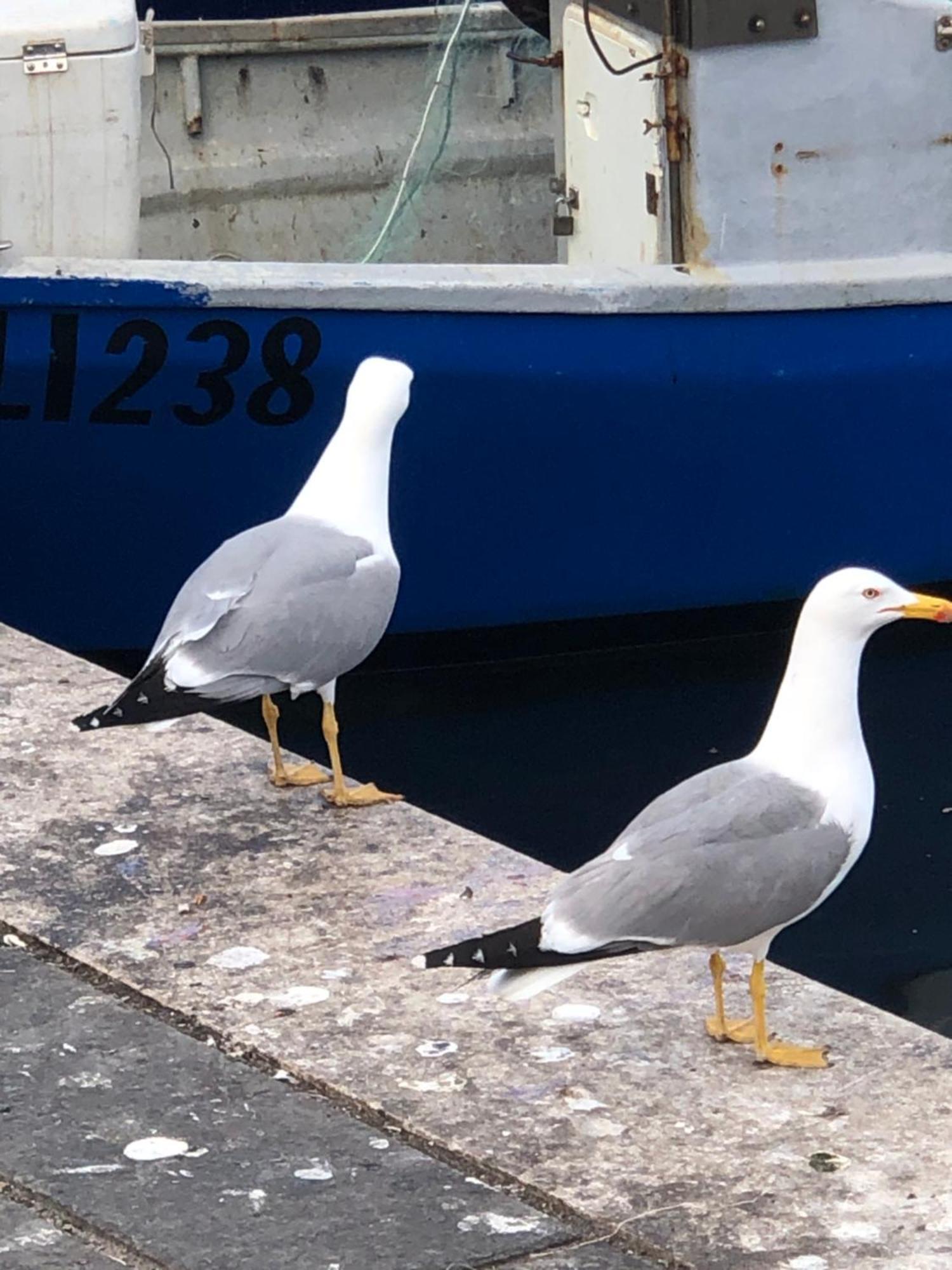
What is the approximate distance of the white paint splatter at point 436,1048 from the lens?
2.86 metres

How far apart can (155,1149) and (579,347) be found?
3.25m

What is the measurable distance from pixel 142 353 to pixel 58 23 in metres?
0.74

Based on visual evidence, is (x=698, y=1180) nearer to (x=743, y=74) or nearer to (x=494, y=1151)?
(x=494, y=1151)

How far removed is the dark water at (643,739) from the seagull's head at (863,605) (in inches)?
67.1

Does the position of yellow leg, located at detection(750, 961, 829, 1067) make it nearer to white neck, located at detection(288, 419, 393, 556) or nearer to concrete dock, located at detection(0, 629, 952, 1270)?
concrete dock, located at detection(0, 629, 952, 1270)

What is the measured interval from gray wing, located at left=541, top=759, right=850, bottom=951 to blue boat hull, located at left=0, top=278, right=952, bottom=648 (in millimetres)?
2672

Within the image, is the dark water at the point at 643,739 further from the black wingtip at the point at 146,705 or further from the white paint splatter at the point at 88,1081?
the white paint splatter at the point at 88,1081

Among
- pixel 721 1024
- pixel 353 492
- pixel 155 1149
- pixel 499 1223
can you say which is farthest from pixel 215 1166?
pixel 353 492

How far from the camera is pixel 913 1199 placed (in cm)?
254

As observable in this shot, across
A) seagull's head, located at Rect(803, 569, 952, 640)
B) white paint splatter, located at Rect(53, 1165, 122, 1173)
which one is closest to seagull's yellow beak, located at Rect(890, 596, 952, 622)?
seagull's head, located at Rect(803, 569, 952, 640)

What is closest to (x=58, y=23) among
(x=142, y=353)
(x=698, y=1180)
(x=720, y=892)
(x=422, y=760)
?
(x=142, y=353)

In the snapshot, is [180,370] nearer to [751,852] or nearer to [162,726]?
[162,726]

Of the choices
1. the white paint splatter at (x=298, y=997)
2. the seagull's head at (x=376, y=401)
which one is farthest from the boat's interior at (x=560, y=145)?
the white paint splatter at (x=298, y=997)

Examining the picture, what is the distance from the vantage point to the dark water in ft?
16.3
